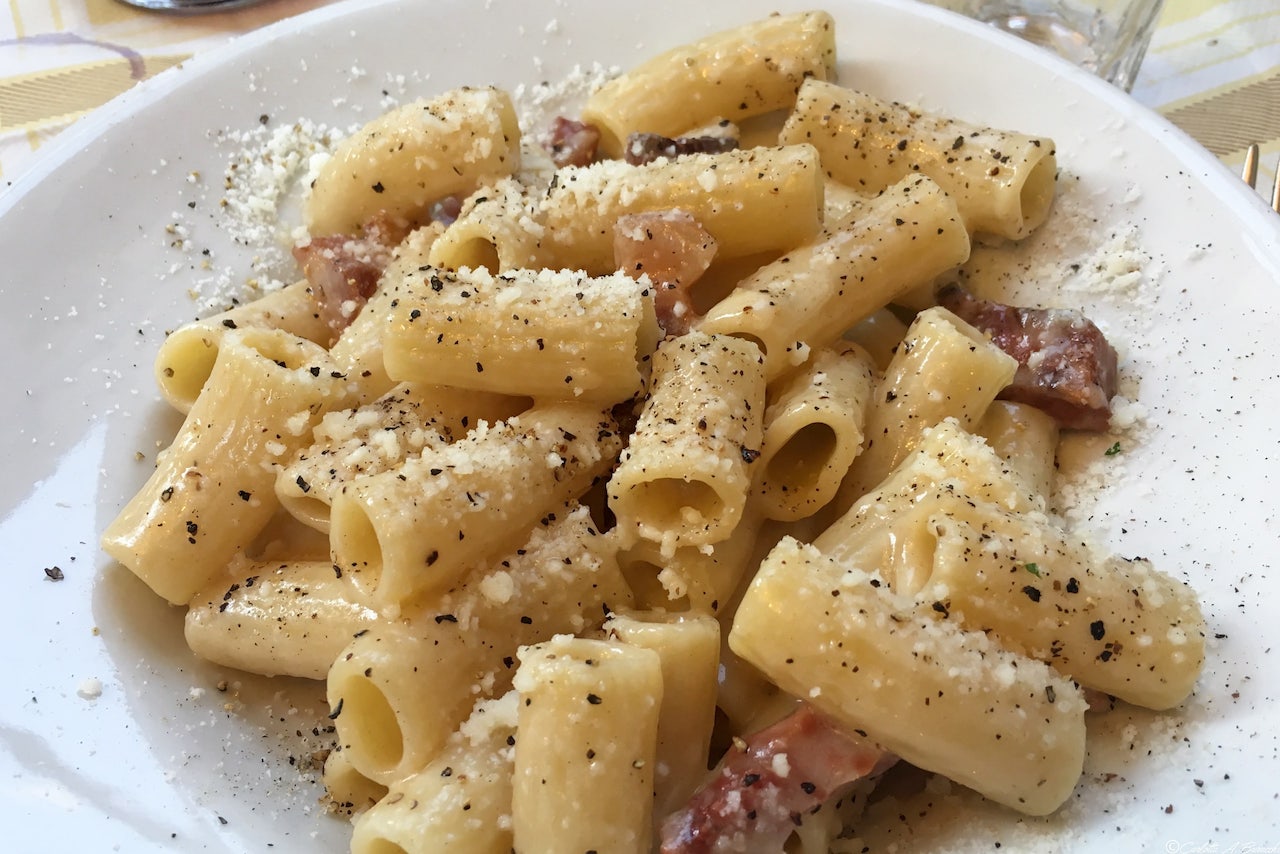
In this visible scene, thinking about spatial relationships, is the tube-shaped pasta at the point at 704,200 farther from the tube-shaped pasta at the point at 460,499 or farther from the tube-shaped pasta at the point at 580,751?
the tube-shaped pasta at the point at 580,751

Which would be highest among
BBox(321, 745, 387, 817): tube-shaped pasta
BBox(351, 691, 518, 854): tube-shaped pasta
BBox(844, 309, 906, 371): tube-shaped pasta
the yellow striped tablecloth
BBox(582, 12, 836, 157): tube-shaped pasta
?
BBox(582, 12, 836, 157): tube-shaped pasta

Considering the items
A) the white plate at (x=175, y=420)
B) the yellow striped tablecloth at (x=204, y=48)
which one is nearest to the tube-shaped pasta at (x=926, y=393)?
the white plate at (x=175, y=420)

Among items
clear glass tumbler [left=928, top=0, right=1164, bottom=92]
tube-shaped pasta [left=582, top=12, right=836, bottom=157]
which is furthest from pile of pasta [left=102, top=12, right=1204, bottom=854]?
clear glass tumbler [left=928, top=0, right=1164, bottom=92]

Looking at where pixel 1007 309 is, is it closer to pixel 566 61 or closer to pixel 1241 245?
pixel 1241 245

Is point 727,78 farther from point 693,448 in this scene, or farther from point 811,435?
point 693,448

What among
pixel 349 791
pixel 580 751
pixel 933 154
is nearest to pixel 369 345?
pixel 349 791

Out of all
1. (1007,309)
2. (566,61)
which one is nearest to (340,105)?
(566,61)

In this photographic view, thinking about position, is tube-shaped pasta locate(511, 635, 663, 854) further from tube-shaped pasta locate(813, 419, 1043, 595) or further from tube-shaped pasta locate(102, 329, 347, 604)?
tube-shaped pasta locate(102, 329, 347, 604)
